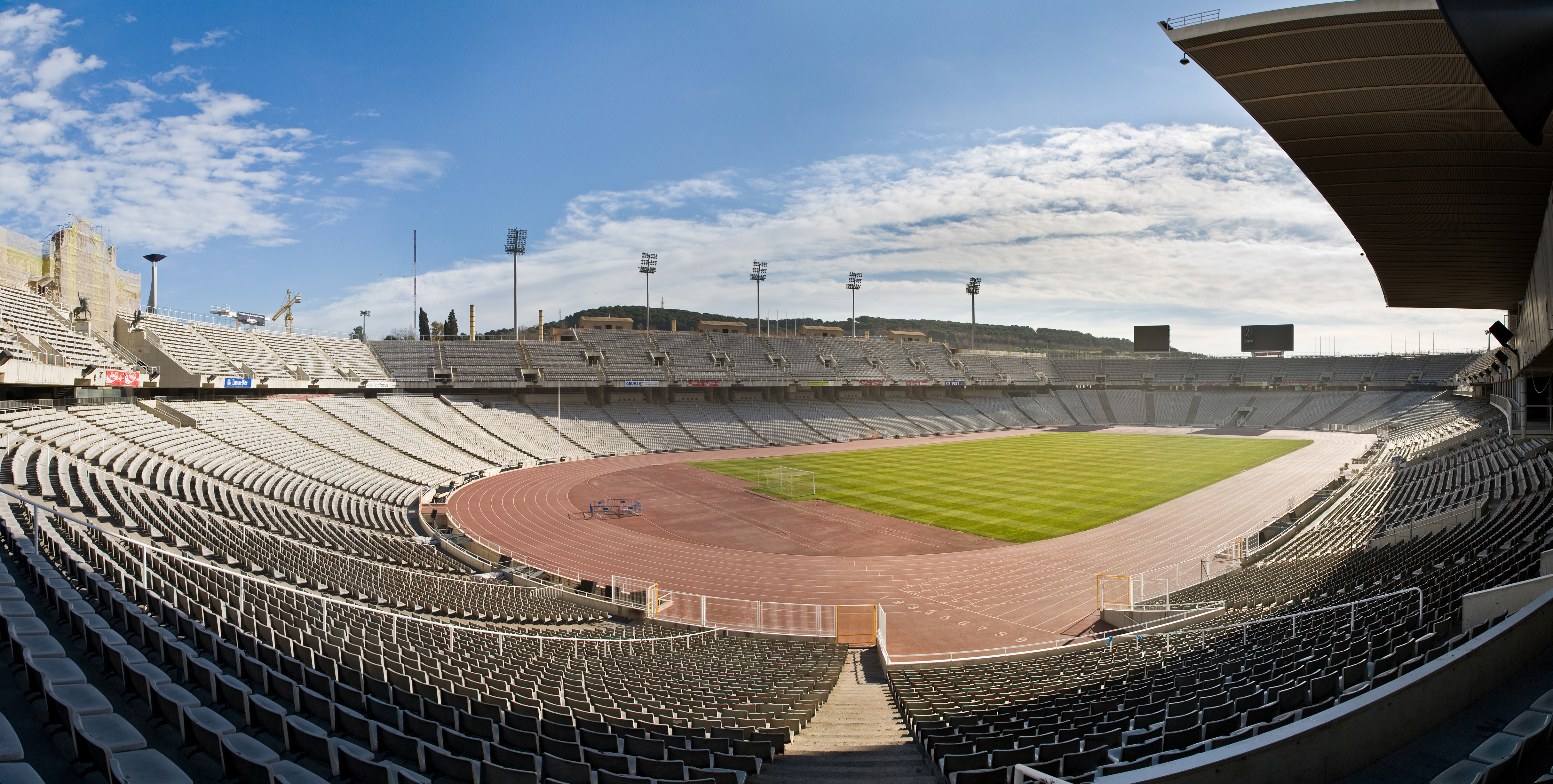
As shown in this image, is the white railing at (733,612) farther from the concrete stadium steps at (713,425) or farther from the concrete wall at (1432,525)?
the concrete stadium steps at (713,425)

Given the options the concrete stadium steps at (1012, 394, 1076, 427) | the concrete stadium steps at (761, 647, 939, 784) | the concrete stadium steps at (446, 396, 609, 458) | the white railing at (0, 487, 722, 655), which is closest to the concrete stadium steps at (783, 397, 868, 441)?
the concrete stadium steps at (446, 396, 609, 458)

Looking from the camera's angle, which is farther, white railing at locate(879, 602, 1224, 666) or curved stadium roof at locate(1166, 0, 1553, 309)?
white railing at locate(879, 602, 1224, 666)

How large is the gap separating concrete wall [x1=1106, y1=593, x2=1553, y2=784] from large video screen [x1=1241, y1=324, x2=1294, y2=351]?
99.1 meters

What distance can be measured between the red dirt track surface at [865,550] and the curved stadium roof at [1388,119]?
1208 centimetres

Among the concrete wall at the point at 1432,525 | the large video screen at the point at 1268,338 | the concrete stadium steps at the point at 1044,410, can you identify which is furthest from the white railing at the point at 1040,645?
the large video screen at the point at 1268,338

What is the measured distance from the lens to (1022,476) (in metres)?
42.2

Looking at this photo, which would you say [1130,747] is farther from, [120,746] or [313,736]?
[120,746]

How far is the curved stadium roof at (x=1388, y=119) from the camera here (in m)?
10.8

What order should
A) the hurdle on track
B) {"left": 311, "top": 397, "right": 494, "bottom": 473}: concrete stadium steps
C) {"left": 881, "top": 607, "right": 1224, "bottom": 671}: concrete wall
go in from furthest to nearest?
{"left": 311, "top": 397, "right": 494, "bottom": 473}: concrete stadium steps, the hurdle on track, {"left": 881, "top": 607, "right": 1224, "bottom": 671}: concrete wall

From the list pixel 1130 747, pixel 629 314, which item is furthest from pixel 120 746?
pixel 629 314

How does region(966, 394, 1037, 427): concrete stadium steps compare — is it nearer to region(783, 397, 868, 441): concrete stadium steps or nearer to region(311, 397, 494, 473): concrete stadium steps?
region(783, 397, 868, 441): concrete stadium steps

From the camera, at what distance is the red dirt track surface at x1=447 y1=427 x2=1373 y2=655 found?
18875 mm

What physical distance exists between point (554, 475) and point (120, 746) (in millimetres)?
41355

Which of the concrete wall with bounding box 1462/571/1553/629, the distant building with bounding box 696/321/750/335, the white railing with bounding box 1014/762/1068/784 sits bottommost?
the white railing with bounding box 1014/762/1068/784
